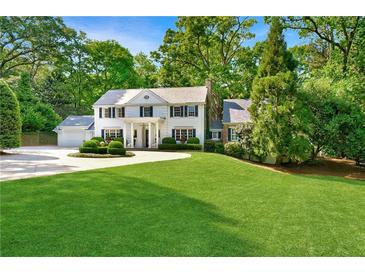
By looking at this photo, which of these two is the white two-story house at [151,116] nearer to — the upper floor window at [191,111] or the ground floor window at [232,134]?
the upper floor window at [191,111]

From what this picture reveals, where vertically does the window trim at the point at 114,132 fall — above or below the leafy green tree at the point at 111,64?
below

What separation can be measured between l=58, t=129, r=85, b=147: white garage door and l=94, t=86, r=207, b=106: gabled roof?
4570mm

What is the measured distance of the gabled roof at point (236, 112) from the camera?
67.6 ft

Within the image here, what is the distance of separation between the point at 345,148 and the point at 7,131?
60.2 ft

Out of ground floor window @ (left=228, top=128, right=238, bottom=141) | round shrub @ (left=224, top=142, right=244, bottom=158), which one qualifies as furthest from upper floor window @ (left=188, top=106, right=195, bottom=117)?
round shrub @ (left=224, top=142, right=244, bottom=158)

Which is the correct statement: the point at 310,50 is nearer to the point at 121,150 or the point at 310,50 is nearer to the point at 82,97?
the point at 121,150

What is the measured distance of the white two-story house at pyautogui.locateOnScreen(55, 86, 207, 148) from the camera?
21562 millimetres

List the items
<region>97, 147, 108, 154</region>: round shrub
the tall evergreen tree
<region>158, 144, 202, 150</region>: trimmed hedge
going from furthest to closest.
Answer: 1. <region>158, 144, 202, 150</region>: trimmed hedge
2. <region>97, 147, 108, 154</region>: round shrub
3. the tall evergreen tree

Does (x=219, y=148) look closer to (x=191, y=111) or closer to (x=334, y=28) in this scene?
(x=191, y=111)

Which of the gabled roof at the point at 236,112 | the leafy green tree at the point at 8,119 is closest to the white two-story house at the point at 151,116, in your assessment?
the gabled roof at the point at 236,112

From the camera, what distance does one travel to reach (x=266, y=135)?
14.1 meters

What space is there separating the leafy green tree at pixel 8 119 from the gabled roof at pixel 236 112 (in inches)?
551

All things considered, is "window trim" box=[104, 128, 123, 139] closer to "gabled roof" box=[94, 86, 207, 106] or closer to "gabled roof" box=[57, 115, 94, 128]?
"gabled roof" box=[94, 86, 207, 106]
